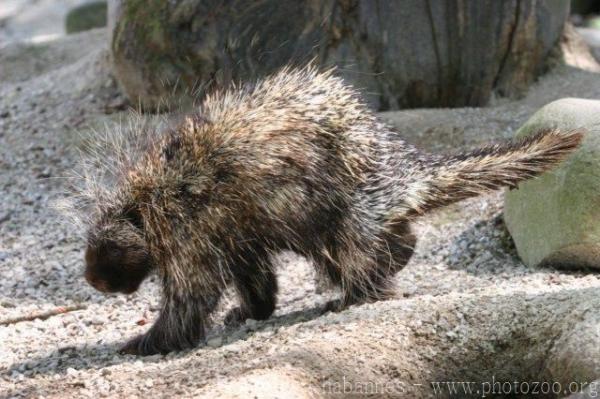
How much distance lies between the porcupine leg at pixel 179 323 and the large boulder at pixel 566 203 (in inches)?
52.9

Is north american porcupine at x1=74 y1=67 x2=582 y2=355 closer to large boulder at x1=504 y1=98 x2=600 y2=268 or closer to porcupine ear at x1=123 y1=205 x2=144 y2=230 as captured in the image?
porcupine ear at x1=123 y1=205 x2=144 y2=230

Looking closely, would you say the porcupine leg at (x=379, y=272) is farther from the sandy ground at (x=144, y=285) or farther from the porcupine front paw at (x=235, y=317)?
the porcupine front paw at (x=235, y=317)

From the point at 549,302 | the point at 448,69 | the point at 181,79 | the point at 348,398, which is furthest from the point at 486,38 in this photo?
the point at 348,398

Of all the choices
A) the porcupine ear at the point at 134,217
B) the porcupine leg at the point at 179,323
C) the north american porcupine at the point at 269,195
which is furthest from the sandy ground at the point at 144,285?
the porcupine ear at the point at 134,217

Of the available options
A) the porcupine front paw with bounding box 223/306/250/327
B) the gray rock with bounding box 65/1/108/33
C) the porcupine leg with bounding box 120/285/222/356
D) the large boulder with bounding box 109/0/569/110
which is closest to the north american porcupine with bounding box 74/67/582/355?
the porcupine leg with bounding box 120/285/222/356

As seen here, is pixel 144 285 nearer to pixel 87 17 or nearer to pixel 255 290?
pixel 255 290

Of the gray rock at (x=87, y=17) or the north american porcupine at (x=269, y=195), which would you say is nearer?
the north american porcupine at (x=269, y=195)

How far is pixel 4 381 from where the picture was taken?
315 centimetres

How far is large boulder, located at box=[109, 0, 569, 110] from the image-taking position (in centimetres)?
532

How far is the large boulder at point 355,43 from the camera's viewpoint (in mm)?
5320

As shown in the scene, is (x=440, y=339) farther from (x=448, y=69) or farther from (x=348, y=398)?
(x=448, y=69)

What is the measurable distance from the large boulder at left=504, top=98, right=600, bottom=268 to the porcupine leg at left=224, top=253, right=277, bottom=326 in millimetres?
1085

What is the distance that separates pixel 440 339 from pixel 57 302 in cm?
188

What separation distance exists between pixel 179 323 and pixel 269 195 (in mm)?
555
